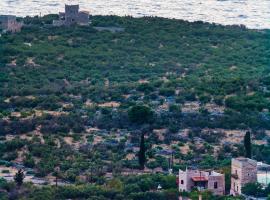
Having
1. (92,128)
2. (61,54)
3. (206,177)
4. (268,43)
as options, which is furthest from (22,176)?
(268,43)

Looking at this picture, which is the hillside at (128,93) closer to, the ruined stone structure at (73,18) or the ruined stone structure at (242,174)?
the ruined stone structure at (73,18)

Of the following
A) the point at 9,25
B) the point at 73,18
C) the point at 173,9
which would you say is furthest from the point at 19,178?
the point at 173,9

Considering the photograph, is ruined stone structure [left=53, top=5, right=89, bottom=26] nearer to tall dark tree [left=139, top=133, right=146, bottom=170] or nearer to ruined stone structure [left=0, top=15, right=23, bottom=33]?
ruined stone structure [left=0, top=15, right=23, bottom=33]

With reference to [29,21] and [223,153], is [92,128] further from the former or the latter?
[29,21]

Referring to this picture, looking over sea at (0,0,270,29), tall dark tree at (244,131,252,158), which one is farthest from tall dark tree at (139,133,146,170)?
sea at (0,0,270,29)

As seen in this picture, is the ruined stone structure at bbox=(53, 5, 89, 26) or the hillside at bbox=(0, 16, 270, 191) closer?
the hillside at bbox=(0, 16, 270, 191)
